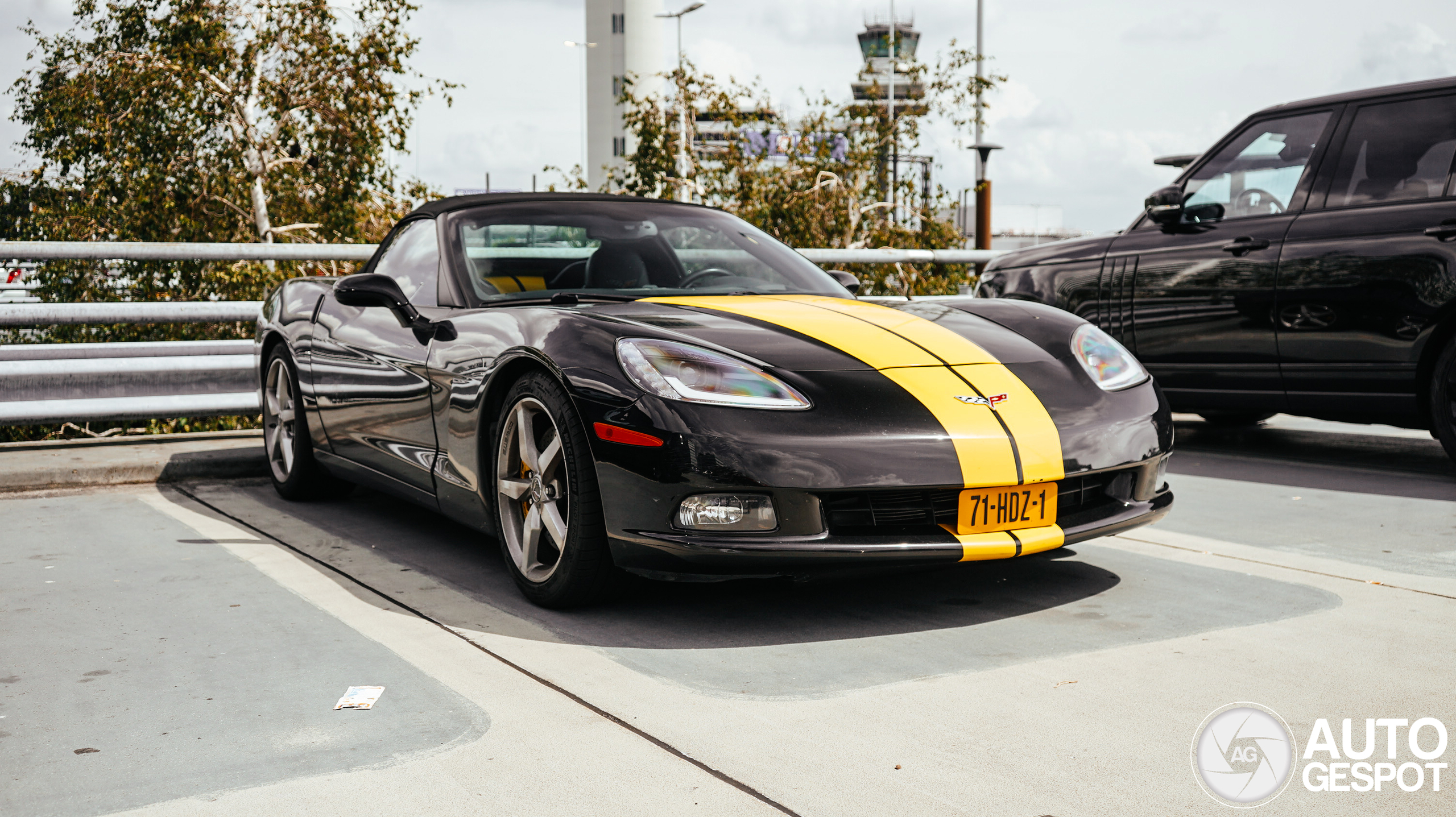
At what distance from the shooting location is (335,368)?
16.1 ft

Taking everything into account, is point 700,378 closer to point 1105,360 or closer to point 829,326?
point 829,326

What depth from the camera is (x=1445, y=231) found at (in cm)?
530

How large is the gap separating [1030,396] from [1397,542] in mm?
1681

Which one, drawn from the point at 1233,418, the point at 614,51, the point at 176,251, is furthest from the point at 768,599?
the point at 614,51

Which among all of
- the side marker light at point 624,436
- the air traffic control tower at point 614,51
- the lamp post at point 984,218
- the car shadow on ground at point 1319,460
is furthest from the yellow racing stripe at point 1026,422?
the air traffic control tower at point 614,51

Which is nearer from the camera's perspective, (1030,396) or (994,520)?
(994,520)

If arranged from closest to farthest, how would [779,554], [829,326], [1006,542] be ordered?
[779,554]
[1006,542]
[829,326]

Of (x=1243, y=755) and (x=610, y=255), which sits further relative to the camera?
(x=610, y=255)

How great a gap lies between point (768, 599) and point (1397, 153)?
3.76 metres

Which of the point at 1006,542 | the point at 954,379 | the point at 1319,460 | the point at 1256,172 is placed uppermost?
→ the point at 1256,172

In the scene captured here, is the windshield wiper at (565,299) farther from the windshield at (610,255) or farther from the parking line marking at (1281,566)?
the parking line marking at (1281,566)

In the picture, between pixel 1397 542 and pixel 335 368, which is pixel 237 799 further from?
pixel 1397 542

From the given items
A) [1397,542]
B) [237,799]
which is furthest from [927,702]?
[1397,542]

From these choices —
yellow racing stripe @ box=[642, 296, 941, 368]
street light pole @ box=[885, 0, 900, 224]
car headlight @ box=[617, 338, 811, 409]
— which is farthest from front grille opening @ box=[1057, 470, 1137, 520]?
street light pole @ box=[885, 0, 900, 224]
